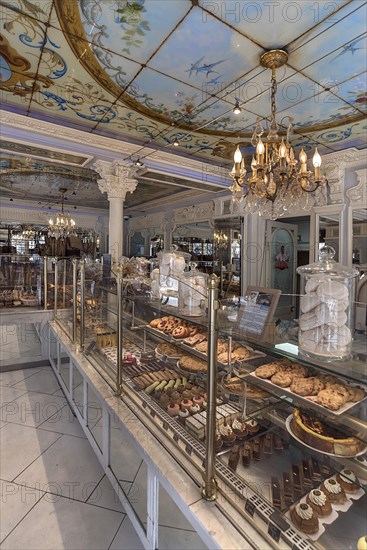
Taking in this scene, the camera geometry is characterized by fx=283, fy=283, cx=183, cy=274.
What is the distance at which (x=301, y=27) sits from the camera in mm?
2078

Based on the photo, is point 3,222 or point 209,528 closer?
point 209,528

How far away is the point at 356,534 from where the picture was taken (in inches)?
38.1

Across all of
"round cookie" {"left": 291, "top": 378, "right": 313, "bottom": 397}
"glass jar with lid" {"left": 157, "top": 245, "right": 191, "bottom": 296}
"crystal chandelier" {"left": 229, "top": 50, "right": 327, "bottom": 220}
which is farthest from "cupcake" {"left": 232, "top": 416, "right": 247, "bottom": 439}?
"crystal chandelier" {"left": 229, "top": 50, "right": 327, "bottom": 220}

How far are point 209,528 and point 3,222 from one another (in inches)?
411

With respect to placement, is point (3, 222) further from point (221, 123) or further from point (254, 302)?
point (254, 302)

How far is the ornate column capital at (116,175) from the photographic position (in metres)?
4.27

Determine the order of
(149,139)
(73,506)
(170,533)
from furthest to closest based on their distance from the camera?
(149,139)
(73,506)
(170,533)

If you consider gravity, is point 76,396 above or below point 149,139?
below

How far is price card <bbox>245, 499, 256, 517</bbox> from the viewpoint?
3.24 feet

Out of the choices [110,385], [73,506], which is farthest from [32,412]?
[110,385]

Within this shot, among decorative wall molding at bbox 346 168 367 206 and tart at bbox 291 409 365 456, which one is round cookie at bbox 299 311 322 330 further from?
decorative wall molding at bbox 346 168 367 206

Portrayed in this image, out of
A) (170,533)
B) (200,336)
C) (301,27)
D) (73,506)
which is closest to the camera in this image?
(170,533)

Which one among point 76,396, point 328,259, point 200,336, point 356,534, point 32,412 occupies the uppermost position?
point 328,259

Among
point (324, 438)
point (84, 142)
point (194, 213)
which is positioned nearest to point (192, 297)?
point (324, 438)
